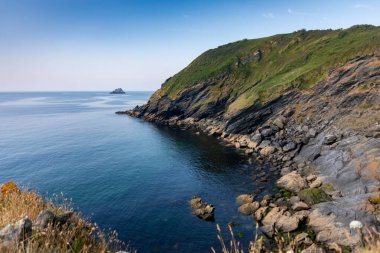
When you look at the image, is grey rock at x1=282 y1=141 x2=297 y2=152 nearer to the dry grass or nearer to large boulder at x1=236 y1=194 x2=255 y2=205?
large boulder at x1=236 y1=194 x2=255 y2=205

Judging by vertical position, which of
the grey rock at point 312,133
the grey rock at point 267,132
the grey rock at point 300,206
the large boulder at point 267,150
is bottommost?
the grey rock at point 300,206

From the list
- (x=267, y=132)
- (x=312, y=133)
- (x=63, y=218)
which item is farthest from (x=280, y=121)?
(x=63, y=218)

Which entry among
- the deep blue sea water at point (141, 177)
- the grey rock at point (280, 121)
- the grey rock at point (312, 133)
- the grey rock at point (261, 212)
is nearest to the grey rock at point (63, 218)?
the deep blue sea water at point (141, 177)

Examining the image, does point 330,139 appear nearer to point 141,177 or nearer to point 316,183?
point 316,183

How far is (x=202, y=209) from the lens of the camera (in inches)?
1446

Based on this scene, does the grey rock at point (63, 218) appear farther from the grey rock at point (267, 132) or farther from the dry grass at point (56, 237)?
the grey rock at point (267, 132)

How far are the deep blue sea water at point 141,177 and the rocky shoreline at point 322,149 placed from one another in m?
5.41

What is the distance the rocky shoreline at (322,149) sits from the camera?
31.4m

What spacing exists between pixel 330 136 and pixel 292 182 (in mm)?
16025

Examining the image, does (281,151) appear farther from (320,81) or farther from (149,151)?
(149,151)

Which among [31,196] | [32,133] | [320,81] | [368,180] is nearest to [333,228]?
[368,180]

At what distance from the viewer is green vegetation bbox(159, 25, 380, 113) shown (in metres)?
76.1

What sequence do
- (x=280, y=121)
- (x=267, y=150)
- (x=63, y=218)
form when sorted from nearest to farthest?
(x=63, y=218) < (x=267, y=150) < (x=280, y=121)

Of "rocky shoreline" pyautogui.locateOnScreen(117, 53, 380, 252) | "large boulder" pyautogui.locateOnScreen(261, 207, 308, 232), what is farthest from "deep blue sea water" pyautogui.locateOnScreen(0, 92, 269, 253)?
"rocky shoreline" pyautogui.locateOnScreen(117, 53, 380, 252)
